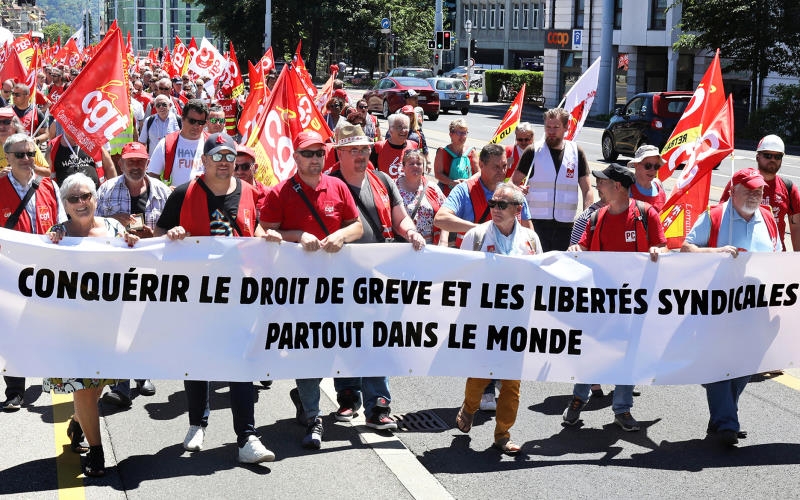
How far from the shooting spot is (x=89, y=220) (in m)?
6.55

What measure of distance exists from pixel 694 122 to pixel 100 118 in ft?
15.4

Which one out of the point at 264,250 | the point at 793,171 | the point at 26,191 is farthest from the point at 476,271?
the point at 793,171

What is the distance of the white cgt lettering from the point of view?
31.7 feet

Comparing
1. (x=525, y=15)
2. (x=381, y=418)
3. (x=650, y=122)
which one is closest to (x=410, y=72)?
(x=650, y=122)

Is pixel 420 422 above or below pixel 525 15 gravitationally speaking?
below

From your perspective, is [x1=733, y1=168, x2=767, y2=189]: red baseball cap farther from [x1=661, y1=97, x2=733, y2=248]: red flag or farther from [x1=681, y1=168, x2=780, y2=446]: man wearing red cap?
[x1=661, y1=97, x2=733, y2=248]: red flag

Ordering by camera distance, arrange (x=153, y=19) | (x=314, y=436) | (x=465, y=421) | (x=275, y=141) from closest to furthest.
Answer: (x=314, y=436), (x=465, y=421), (x=275, y=141), (x=153, y=19)

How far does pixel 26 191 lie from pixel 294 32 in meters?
67.2

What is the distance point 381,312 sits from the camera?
6.76 m

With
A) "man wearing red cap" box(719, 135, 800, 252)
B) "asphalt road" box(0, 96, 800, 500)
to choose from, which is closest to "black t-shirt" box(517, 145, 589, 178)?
"man wearing red cap" box(719, 135, 800, 252)

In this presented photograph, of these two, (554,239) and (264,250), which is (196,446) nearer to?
(264,250)

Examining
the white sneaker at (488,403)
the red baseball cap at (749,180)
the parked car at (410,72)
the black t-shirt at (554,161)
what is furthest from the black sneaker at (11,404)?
the parked car at (410,72)

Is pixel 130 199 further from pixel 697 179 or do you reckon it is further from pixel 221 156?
pixel 697 179

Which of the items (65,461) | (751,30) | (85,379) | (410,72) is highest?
(751,30)
